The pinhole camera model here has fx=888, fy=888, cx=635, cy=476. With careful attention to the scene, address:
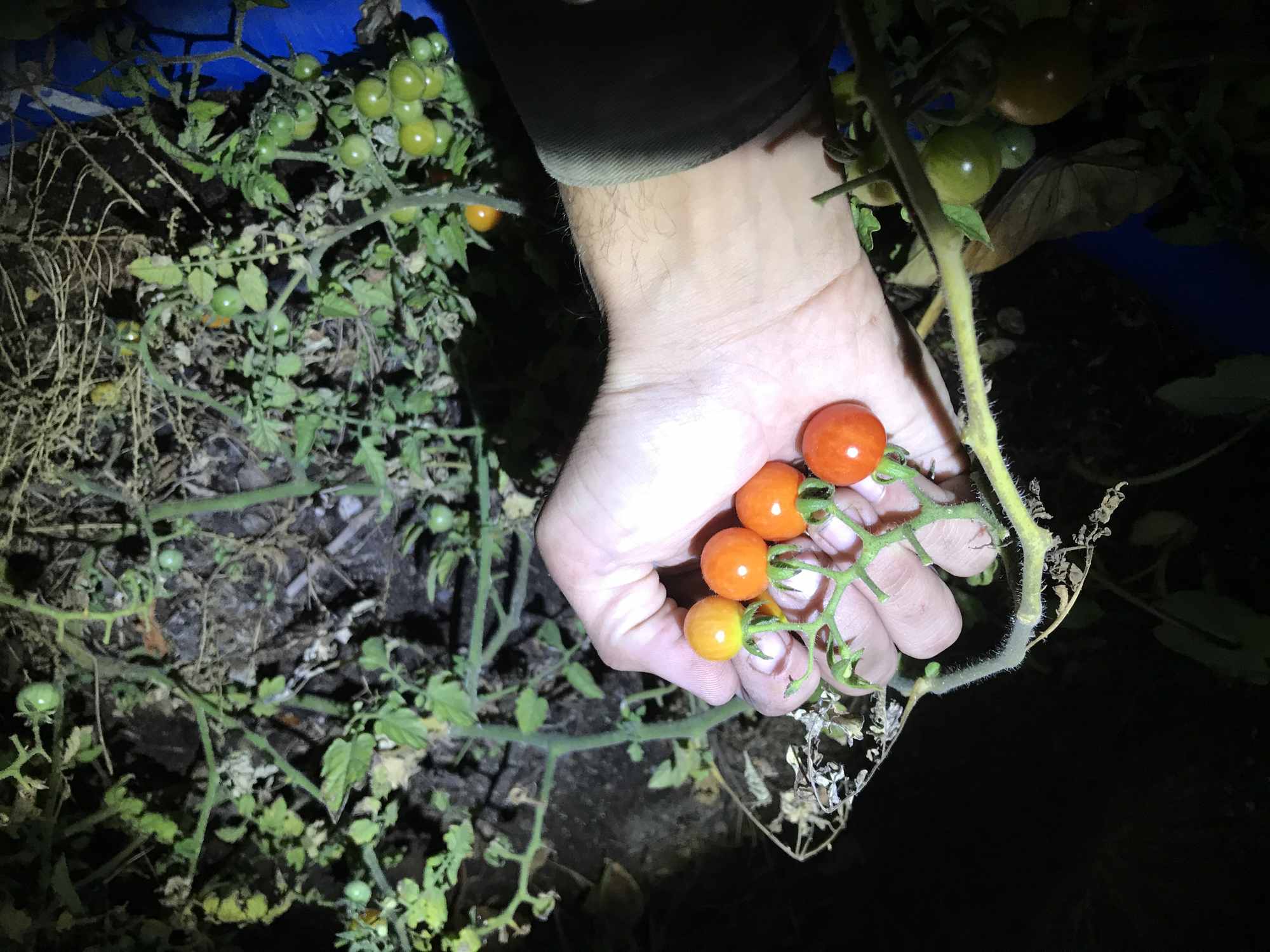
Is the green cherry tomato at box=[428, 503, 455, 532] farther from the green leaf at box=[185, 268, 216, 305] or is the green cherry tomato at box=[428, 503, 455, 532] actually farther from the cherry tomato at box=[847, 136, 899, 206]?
the cherry tomato at box=[847, 136, 899, 206]

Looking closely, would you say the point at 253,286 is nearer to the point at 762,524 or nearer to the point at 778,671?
the point at 762,524

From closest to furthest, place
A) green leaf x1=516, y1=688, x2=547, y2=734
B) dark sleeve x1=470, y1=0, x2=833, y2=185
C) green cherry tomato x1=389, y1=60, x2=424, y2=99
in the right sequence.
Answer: dark sleeve x1=470, y1=0, x2=833, y2=185
green cherry tomato x1=389, y1=60, x2=424, y2=99
green leaf x1=516, y1=688, x2=547, y2=734

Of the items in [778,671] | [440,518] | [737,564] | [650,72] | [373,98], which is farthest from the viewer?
[440,518]

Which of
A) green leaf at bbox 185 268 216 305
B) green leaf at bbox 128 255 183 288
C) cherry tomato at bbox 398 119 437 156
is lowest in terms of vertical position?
green leaf at bbox 185 268 216 305

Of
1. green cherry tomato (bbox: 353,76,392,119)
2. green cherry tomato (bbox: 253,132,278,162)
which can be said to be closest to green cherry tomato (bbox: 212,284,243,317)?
green cherry tomato (bbox: 253,132,278,162)

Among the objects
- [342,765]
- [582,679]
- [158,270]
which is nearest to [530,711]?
[582,679]

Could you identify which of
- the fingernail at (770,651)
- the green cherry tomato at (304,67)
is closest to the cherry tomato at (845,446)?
the fingernail at (770,651)

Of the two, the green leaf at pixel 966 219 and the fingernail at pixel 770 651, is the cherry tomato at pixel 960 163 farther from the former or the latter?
the fingernail at pixel 770 651

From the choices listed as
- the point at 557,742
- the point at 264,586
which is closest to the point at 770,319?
the point at 557,742
